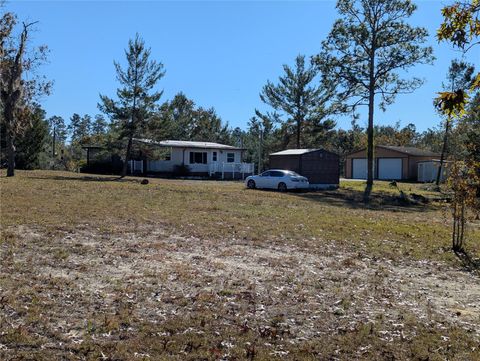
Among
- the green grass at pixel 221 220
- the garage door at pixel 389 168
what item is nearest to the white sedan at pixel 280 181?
the green grass at pixel 221 220

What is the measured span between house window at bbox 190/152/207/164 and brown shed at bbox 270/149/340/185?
12.2 meters

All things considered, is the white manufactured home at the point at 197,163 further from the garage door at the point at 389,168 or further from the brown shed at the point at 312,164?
the garage door at the point at 389,168

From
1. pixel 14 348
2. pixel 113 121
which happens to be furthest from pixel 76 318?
pixel 113 121

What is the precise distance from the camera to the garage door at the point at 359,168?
56719 millimetres

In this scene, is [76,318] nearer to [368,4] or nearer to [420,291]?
[420,291]

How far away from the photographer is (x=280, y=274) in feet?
27.2

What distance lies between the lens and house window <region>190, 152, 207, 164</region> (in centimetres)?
4556

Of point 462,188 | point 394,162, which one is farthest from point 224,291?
point 394,162

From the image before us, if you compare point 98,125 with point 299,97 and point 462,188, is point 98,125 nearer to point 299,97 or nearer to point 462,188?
point 299,97

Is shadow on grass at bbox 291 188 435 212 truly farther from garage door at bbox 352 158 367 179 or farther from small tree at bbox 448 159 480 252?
garage door at bbox 352 158 367 179

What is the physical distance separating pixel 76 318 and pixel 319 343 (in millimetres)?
2746

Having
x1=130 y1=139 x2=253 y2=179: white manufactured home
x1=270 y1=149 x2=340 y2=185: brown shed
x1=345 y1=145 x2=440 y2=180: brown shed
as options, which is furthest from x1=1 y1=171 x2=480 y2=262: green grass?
x1=345 y1=145 x2=440 y2=180: brown shed

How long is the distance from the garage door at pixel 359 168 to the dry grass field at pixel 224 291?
43532 millimetres

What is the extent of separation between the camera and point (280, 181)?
30.0 m
